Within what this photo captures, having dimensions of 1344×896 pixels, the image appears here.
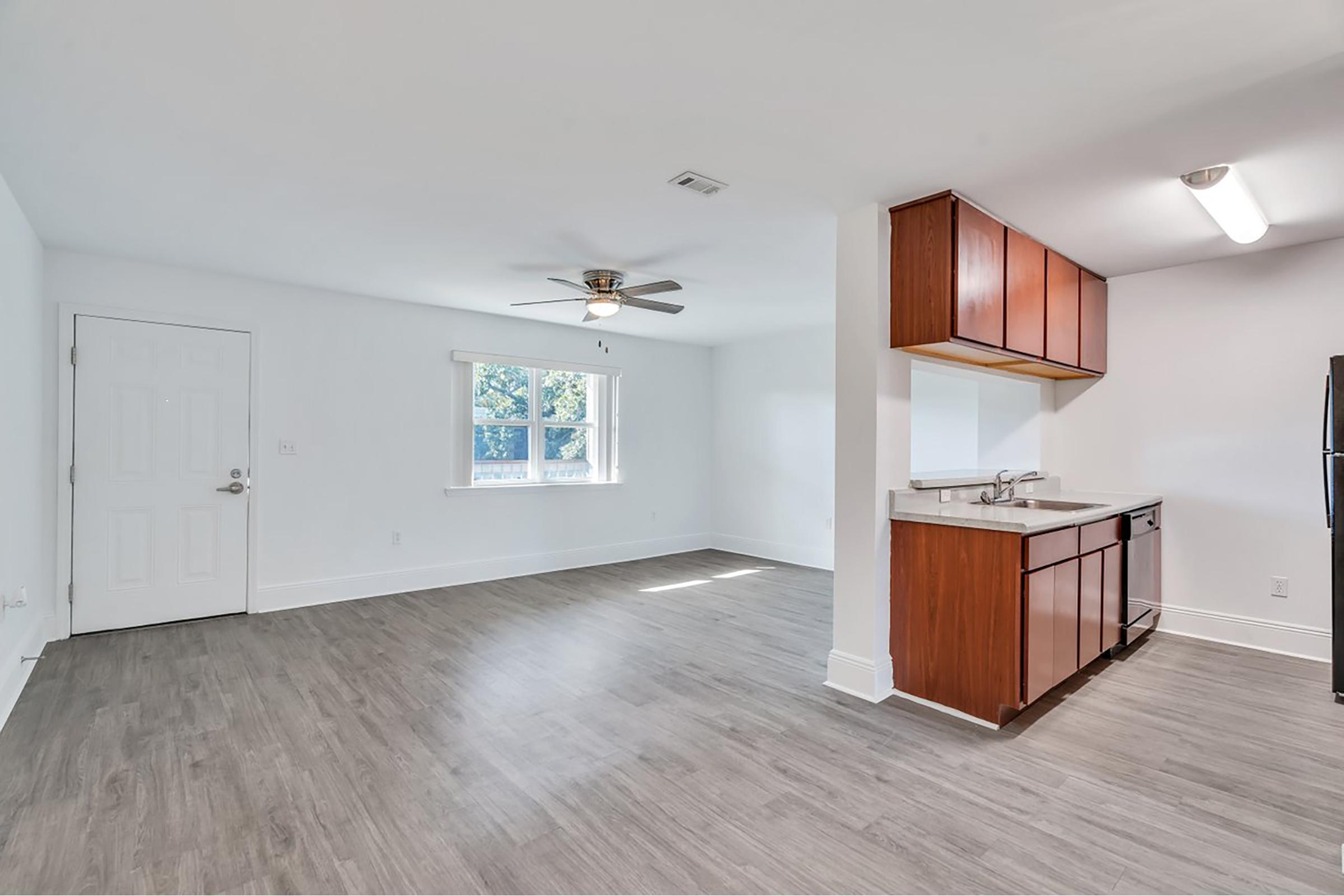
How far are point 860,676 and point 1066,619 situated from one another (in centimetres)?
100

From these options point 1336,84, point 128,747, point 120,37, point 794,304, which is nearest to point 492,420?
point 794,304

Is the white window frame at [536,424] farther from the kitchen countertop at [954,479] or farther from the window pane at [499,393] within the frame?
the kitchen countertop at [954,479]

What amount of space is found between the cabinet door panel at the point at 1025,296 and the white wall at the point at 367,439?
4015mm

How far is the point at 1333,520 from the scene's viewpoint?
3.09 meters

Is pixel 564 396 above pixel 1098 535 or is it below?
→ above

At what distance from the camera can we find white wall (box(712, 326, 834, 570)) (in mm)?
6367

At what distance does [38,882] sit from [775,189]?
3.46 meters

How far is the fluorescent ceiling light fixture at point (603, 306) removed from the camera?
14.1 feet

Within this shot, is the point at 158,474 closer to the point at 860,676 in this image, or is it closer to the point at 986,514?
the point at 860,676

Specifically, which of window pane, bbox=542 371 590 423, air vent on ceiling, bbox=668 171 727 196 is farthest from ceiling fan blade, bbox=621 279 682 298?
window pane, bbox=542 371 590 423

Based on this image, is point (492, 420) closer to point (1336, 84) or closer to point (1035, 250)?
point (1035, 250)

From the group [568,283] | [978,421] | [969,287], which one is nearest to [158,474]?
[568,283]

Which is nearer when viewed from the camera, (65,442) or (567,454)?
(65,442)

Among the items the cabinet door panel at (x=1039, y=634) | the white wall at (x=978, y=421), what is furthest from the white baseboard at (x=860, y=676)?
the white wall at (x=978, y=421)
